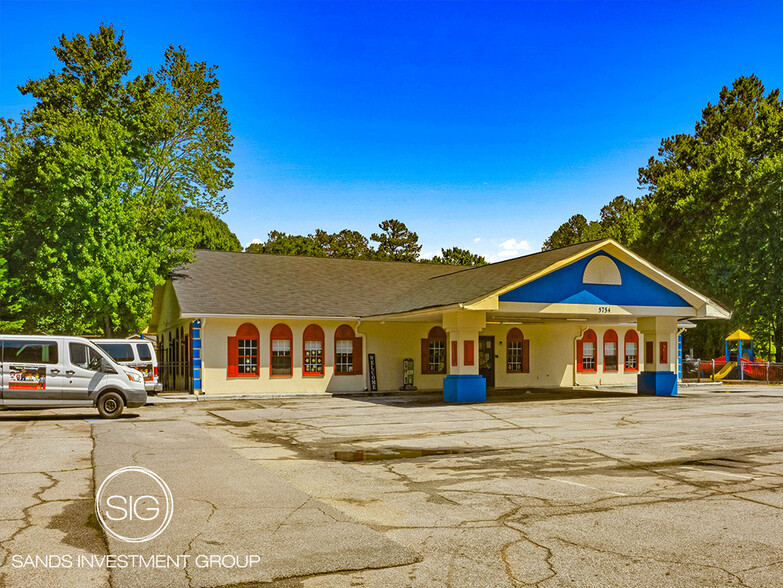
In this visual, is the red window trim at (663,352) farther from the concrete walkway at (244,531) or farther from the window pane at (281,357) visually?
the concrete walkway at (244,531)

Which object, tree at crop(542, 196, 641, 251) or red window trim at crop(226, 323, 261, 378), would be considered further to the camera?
tree at crop(542, 196, 641, 251)

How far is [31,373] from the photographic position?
56.5 feet

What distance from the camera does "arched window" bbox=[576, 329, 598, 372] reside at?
33750mm

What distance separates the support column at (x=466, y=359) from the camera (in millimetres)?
23453

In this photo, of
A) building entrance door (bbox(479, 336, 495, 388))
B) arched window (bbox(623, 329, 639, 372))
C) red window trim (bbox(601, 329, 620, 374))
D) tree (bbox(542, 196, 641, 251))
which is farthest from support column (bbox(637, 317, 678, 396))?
tree (bbox(542, 196, 641, 251))

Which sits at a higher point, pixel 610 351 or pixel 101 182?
pixel 101 182

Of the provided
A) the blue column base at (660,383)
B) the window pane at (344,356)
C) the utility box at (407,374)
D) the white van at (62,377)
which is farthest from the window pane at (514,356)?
the white van at (62,377)

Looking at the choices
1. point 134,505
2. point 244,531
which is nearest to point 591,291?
point 134,505

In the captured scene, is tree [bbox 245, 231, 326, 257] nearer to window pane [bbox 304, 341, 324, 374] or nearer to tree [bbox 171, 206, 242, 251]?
tree [bbox 171, 206, 242, 251]

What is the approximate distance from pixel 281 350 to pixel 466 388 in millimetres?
8403

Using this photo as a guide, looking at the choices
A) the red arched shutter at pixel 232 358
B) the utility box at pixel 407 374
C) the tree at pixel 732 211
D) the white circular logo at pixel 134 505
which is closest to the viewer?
the white circular logo at pixel 134 505

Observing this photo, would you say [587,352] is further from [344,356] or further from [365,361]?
[344,356]

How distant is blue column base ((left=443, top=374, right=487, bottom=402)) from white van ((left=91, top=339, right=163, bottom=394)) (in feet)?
38.8

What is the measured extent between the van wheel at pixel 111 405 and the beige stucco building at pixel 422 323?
7.89 m
